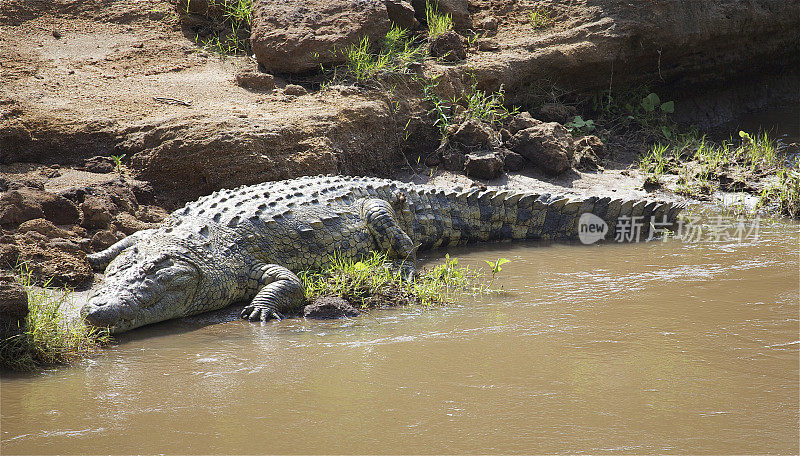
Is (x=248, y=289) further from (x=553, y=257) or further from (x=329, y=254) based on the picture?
(x=553, y=257)

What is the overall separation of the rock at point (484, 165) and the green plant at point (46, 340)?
4.37m

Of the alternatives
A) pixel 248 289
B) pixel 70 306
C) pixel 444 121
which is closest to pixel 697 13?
pixel 444 121

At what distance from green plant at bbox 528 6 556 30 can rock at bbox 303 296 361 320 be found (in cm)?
610

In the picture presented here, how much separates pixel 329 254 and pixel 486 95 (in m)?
4.16

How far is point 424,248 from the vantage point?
644 cm

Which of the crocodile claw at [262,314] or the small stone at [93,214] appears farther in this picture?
the small stone at [93,214]

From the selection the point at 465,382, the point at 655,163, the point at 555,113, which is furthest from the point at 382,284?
the point at 555,113

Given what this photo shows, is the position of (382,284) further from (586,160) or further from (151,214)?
(586,160)

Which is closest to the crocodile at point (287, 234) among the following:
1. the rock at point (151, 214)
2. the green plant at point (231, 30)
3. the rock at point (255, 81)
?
the rock at point (151, 214)

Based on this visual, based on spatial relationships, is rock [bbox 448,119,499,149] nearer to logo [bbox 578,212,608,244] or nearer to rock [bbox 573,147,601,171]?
rock [bbox 573,147,601,171]

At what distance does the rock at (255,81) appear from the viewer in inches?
306

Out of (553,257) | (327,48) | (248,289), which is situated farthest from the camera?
(327,48)

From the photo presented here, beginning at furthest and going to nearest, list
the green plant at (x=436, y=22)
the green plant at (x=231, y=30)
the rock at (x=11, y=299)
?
the green plant at (x=436, y=22) < the green plant at (x=231, y=30) < the rock at (x=11, y=299)

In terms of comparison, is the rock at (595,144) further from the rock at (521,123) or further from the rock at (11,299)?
the rock at (11,299)
